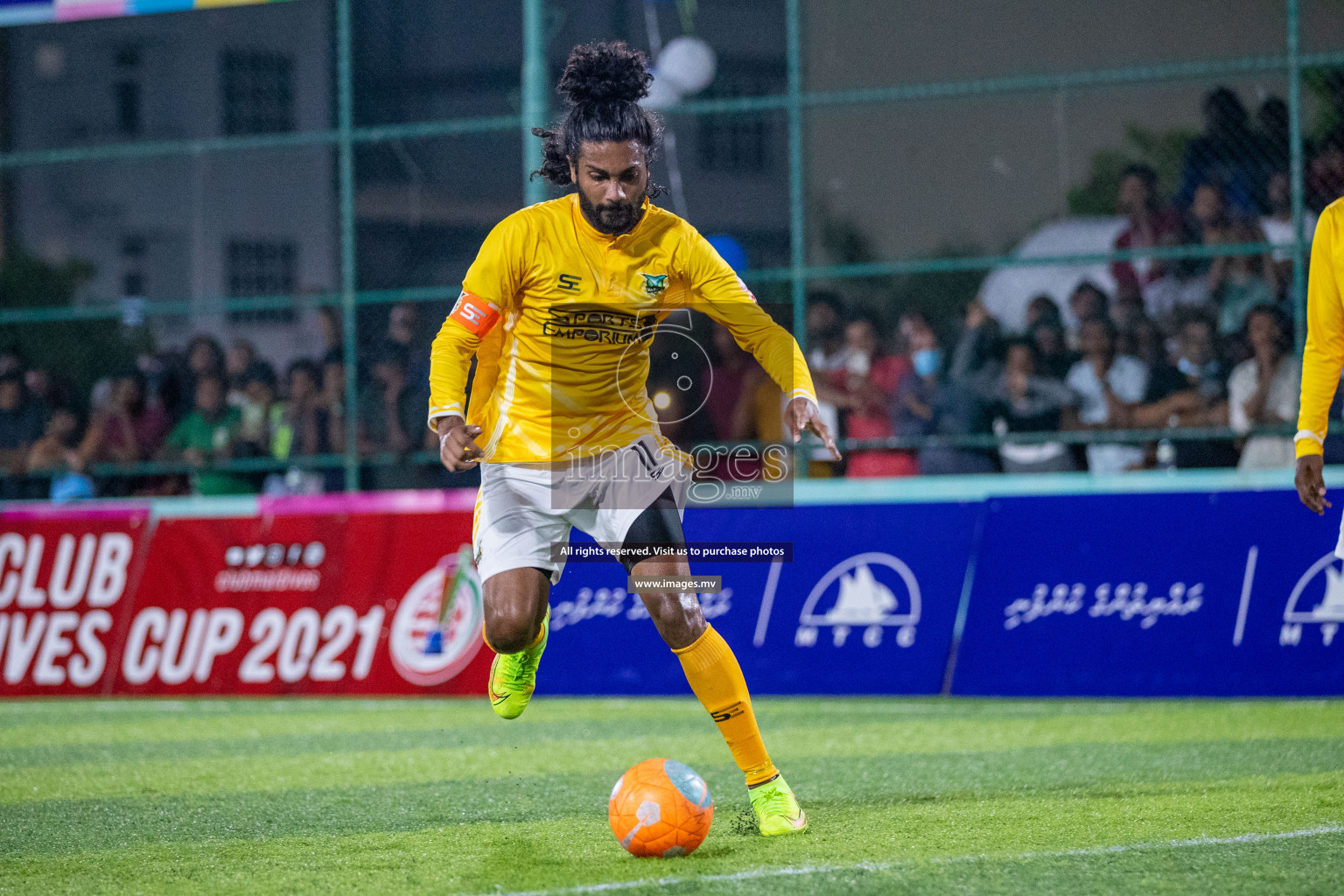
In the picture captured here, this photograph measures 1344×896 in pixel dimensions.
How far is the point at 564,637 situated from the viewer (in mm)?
10039

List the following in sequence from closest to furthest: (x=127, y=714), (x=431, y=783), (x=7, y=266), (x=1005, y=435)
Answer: (x=431, y=783) → (x=127, y=714) → (x=1005, y=435) → (x=7, y=266)

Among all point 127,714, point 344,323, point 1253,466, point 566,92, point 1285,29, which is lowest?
point 127,714

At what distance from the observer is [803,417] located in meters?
5.30

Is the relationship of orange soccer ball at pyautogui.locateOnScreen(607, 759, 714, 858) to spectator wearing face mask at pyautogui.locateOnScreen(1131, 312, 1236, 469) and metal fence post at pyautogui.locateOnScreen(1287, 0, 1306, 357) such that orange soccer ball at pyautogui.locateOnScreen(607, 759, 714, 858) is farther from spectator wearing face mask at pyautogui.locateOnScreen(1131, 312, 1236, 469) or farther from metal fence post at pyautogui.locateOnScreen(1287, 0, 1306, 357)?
metal fence post at pyautogui.locateOnScreen(1287, 0, 1306, 357)

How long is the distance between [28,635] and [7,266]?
100 feet

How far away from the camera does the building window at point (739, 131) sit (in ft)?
40.5

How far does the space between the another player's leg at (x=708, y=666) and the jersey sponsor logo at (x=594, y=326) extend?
657mm

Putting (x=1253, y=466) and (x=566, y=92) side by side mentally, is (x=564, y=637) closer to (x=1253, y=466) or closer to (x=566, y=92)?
(x=1253, y=466)

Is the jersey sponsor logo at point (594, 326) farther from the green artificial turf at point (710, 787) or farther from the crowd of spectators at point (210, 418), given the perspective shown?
the crowd of spectators at point (210, 418)

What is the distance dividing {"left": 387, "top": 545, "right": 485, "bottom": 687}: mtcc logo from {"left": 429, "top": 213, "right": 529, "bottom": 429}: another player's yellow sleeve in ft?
15.4

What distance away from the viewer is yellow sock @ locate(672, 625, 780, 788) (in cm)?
540

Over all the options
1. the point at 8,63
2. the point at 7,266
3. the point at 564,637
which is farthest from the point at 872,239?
the point at 8,63

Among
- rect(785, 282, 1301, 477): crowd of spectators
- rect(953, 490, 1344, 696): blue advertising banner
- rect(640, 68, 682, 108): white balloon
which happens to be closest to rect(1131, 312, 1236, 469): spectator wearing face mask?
rect(785, 282, 1301, 477): crowd of spectators

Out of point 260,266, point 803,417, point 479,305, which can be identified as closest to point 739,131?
point 479,305
